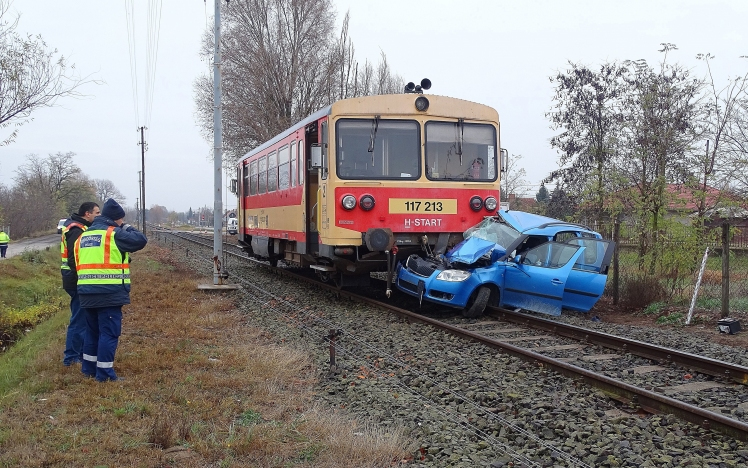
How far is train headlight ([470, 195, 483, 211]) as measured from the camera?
10.2 m

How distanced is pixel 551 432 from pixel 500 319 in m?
4.81

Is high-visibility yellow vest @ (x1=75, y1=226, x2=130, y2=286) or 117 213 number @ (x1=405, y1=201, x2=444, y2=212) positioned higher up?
117 213 number @ (x1=405, y1=201, x2=444, y2=212)

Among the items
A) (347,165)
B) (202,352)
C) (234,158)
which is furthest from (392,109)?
(234,158)

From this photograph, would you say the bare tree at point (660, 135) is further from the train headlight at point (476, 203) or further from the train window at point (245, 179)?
the train window at point (245, 179)

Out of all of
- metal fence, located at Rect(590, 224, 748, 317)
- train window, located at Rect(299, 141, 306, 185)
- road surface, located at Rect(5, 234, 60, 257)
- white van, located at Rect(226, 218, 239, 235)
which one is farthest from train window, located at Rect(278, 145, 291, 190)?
white van, located at Rect(226, 218, 239, 235)

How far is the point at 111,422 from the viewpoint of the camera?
4.70m

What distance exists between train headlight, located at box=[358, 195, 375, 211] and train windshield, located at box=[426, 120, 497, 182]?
104 cm

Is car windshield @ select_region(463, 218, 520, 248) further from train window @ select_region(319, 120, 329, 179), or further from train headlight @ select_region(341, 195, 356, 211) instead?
train window @ select_region(319, 120, 329, 179)

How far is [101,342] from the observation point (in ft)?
19.1

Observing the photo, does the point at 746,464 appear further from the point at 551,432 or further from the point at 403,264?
the point at 403,264

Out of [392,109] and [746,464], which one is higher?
[392,109]

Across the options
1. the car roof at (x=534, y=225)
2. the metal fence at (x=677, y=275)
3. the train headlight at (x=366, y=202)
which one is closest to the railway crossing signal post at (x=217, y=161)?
the train headlight at (x=366, y=202)

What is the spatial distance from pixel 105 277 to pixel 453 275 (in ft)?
16.2

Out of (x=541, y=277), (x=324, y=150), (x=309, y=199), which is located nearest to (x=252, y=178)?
(x=309, y=199)
